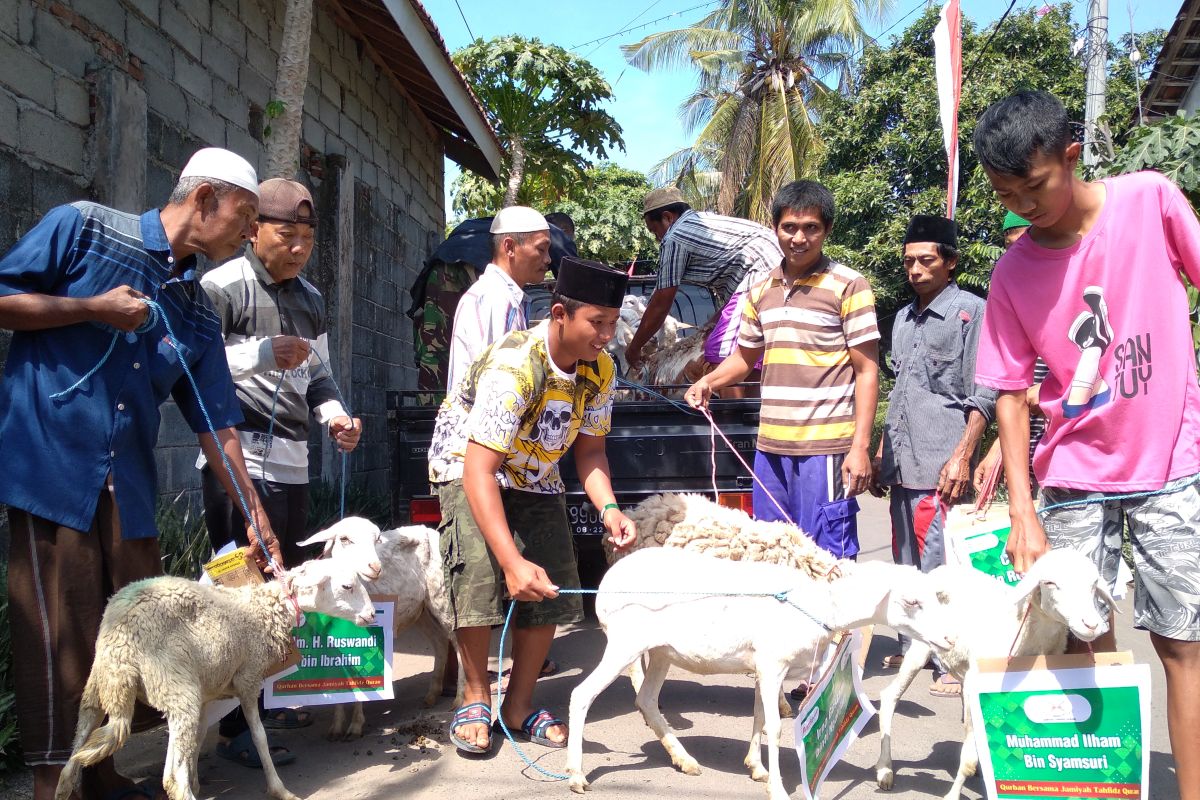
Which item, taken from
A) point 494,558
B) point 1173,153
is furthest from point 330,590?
point 1173,153

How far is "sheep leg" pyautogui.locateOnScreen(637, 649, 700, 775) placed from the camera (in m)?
3.67

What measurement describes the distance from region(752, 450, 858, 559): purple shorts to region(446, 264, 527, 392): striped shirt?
1.48 m

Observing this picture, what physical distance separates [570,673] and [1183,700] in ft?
10.3

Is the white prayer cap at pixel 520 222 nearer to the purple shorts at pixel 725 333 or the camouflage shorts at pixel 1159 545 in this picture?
the purple shorts at pixel 725 333

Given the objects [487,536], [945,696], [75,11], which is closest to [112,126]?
[75,11]

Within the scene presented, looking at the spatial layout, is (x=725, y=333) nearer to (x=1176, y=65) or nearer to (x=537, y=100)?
(x=537, y=100)

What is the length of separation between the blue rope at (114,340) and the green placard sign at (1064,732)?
281 cm

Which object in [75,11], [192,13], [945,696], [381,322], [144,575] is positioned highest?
[192,13]

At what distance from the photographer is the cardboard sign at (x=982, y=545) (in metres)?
3.47

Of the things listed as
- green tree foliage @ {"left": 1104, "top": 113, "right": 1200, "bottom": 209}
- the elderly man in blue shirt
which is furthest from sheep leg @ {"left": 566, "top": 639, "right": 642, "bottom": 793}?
green tree foliage @ {"left": 1104, "top": 113, "right": 1200, "bottom": 209}

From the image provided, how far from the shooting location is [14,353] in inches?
111

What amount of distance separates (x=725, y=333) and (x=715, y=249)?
548 millimetres

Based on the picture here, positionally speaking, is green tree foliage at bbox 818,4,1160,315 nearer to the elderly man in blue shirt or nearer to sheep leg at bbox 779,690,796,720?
the elderly man in blue shirt

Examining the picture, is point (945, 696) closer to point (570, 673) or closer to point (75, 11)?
point (570, 673)
